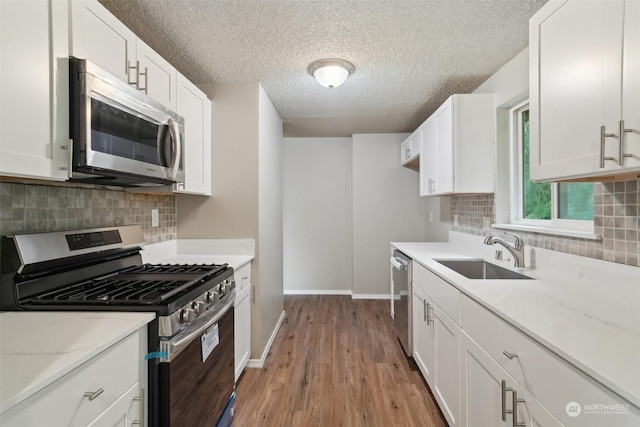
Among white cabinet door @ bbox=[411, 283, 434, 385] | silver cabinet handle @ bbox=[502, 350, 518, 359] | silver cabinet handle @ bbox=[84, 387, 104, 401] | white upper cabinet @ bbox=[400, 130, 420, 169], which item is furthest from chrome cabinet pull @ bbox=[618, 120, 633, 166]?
white upper cabinet @ bbox=[400, 130, 420, 169]

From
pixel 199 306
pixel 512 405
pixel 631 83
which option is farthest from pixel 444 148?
pixel 199 306

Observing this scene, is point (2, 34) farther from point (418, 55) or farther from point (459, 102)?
point (459, 102)

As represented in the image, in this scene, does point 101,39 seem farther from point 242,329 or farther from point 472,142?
point 472,142

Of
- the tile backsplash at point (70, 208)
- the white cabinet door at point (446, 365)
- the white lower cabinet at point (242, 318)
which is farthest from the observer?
the white lower cabinet at point (242, 318)

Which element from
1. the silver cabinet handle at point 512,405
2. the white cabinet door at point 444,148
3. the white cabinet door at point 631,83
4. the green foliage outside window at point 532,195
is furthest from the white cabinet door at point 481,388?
the white cabinet door at point 444,148

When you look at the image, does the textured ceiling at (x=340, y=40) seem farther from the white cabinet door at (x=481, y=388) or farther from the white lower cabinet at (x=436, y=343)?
the white cabinet door at (x=481, y=388)

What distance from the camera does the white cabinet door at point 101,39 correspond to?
3.90 feet

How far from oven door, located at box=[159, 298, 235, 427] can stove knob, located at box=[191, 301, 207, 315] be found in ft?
0.19

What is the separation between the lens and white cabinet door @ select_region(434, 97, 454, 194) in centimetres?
245

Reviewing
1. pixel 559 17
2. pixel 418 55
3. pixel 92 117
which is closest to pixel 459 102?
pixel 418 55

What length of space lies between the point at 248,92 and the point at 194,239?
130cm

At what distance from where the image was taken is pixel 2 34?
3.04ft

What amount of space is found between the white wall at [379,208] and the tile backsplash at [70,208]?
2727mm

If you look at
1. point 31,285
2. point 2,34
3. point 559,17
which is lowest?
point 31,285
